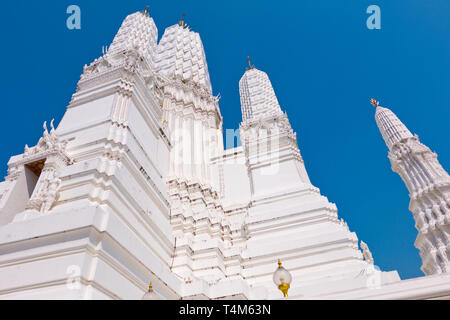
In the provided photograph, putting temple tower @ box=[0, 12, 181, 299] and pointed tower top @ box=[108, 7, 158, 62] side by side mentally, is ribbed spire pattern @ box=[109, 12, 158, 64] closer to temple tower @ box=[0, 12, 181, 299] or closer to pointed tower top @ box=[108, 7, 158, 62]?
pointed tower top @ box=[108, 7, 158, 62]

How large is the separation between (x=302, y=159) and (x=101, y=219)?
12121 millimetres

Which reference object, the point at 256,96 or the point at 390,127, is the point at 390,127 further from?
the point at 256,96

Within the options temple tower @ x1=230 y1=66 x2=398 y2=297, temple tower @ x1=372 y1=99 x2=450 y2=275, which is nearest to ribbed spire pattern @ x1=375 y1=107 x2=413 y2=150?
temple tower @ x1=372 y1=99 x2=450 y2=275

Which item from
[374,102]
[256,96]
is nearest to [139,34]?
[256,96]

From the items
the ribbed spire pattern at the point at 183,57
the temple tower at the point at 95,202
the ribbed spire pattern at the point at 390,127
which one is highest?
the ribbed spire pattern at the point at 183,57

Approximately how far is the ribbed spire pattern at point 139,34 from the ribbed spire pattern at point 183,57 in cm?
109

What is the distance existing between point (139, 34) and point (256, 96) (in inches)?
455

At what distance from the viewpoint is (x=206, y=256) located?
12.2 metres

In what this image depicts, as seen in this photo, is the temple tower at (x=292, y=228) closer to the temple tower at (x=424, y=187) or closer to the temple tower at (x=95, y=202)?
the temple tower at (x=424, y=187)

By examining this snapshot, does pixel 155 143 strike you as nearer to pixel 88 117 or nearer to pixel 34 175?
pixel 88 117

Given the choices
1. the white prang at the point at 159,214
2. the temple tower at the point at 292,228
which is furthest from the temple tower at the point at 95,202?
the temple tower at the point at 292,228

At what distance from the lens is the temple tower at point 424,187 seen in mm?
11156

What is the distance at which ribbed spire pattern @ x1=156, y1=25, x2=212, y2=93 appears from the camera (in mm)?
24438

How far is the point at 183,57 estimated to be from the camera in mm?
26703
